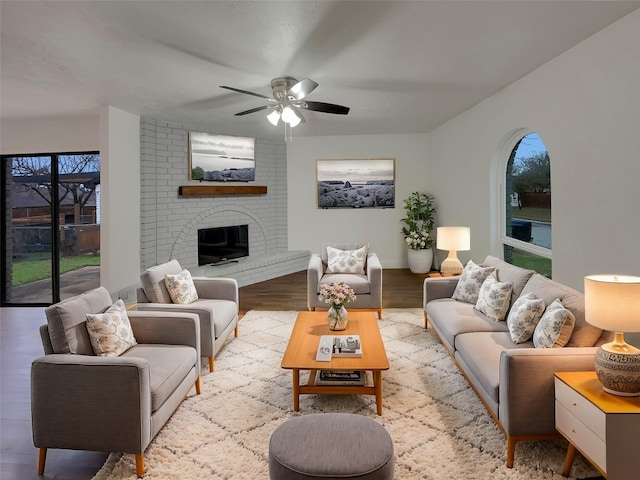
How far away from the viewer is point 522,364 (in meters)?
2.29

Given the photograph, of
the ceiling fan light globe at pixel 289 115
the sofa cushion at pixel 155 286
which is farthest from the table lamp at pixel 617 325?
the sofa cushion at pixel 155 286

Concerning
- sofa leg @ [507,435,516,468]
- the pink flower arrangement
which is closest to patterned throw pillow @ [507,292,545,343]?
sofa leg @ [507,435,516,468]

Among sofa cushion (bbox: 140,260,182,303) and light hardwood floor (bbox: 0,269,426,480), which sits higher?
sofa cushion (bbox: 140,260,182,303)

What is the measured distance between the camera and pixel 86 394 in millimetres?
2279

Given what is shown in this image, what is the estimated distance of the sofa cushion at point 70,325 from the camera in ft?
8.13

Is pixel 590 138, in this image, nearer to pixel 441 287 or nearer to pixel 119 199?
pixel 441 287

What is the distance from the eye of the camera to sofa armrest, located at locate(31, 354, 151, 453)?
226 cm

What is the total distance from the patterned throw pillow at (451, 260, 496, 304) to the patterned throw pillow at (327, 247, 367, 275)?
59.2 inches

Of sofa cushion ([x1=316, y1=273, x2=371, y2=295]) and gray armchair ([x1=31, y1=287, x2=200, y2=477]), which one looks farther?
sofa cushion ([x1=316, y1=273, x2=371, y2=295])

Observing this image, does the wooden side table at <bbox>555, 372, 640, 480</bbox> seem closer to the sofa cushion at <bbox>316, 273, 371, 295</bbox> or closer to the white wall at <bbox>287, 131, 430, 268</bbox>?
the sofa cushion at <bbox>316, 273, 371, 295</bbox>

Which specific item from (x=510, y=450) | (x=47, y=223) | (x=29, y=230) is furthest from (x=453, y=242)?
(x=29, y=230)

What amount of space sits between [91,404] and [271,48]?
2800 millimetres

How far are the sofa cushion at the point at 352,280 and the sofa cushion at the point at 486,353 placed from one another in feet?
5.85

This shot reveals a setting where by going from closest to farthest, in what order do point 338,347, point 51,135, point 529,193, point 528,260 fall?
point 338,347 < point 529,193 < point 528,260 < point 51,135
